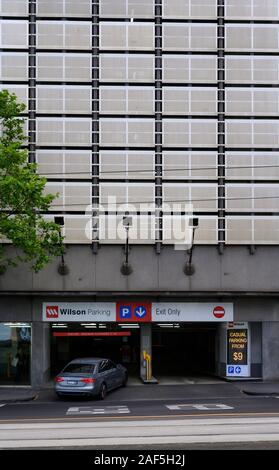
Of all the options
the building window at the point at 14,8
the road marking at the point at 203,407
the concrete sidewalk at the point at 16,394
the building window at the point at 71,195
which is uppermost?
the building window at the point at 14,8

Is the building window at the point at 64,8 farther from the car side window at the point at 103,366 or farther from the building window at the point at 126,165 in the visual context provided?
the car side window at the point at 103,366

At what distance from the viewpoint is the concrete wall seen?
97.8 ft

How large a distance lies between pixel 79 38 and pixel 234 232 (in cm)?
1122

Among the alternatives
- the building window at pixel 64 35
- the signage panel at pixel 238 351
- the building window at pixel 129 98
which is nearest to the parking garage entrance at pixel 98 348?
the signage panel at pixel 238 351

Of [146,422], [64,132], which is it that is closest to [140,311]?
[64,132]

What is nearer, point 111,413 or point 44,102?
point 111,413

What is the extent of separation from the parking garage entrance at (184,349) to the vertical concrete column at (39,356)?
5.21 m

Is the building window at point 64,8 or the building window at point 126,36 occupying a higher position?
the building window at point 64,8

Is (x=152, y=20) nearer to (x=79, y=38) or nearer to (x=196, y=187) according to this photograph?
(x=79, y=38)

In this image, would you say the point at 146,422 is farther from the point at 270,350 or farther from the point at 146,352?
the point at 270,350

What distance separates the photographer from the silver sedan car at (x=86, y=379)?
78.0 ft
